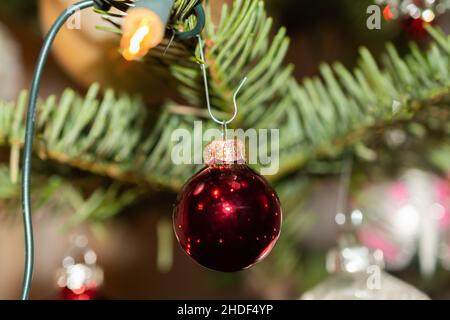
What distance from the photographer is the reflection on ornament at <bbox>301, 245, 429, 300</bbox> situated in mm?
386

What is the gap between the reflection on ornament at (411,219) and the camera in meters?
0.67

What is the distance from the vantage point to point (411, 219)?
682 millimetres

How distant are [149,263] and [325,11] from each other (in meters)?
0.43

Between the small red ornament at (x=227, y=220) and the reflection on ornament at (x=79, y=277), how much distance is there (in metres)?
0.21

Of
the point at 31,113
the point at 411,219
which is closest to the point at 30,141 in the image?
the point at 31,113

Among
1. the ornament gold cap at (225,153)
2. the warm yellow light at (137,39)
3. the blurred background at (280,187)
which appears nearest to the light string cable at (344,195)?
the blurred background at (280,187)

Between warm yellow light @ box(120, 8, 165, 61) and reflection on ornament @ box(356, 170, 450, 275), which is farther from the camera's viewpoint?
reflection on ornament @ box(356, 170, 450, 275)

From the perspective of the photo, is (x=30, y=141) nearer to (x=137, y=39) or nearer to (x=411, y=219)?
(x=137, y=39)

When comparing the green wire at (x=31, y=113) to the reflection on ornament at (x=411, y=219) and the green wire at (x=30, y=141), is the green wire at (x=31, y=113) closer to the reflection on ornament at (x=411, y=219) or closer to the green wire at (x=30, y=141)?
the green wire at (x=30, y=141)

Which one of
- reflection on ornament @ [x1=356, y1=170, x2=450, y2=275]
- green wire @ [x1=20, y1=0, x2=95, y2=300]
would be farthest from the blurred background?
green wire @ [x1=20, y1=0, x2=95, y2=300]

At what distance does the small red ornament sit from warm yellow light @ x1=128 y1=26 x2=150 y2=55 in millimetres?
82

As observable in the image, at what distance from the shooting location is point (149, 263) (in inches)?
31.9

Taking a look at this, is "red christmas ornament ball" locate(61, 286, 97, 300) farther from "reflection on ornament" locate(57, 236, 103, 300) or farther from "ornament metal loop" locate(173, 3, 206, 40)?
"ornament metal loop" locate(173, 3, 206, 40)
